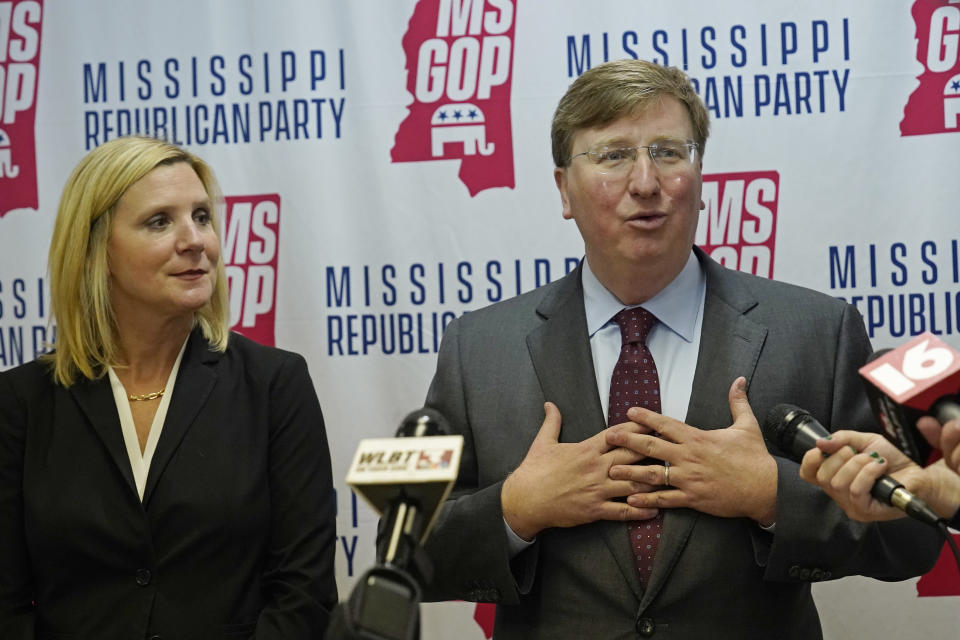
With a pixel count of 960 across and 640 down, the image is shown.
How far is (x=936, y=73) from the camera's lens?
118 inches

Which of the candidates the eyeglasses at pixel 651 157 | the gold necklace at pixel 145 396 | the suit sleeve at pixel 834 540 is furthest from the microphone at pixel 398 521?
the gold necklace at pixel 145 396

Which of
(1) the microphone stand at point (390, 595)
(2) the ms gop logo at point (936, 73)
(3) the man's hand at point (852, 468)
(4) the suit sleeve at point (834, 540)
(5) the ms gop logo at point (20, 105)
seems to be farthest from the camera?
(5) the ms gop logo at point (20, 105)

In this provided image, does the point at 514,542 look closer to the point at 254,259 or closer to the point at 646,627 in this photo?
the point at 646,627

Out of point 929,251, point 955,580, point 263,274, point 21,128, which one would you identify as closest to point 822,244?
point 929,251

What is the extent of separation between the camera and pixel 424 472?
1.26 metres

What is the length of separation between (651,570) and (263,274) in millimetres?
1757

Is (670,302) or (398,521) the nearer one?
(398,521)

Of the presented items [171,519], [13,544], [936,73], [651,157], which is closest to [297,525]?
[171,519]

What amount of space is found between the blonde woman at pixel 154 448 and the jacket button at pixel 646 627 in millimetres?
742

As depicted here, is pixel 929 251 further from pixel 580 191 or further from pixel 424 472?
pixel 424 472

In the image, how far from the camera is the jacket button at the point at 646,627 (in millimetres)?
1940

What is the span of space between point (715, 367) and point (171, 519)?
3.89 ft

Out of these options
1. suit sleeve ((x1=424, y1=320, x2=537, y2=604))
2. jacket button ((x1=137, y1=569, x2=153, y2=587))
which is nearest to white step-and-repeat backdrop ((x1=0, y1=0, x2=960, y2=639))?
jacket button ((x1=137, y1=569, x2=153, y2=587))

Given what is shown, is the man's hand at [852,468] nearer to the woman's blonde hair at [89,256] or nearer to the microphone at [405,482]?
the microphone at [405,482]
